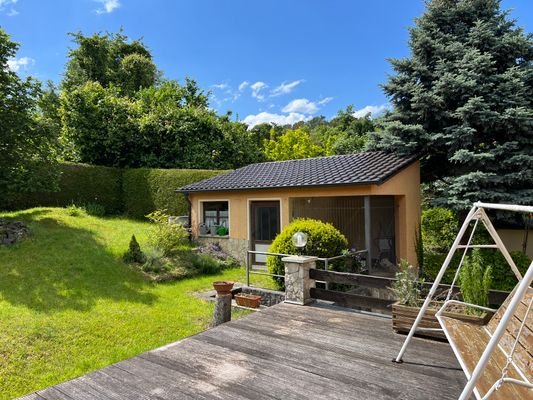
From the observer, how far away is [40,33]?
1738 centimetres

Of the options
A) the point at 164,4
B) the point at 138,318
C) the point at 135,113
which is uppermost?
the point at 164,4

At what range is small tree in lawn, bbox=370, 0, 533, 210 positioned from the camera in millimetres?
9922

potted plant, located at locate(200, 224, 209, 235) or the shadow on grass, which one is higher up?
potted plant, located at locate(200, 224, 209, 235)

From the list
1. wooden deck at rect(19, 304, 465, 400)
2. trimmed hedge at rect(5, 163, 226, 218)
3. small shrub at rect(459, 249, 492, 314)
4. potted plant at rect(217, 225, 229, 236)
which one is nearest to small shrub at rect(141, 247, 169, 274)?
potted plant at rect(217, 225, 229, 236)

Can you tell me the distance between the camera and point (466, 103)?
34.1ft

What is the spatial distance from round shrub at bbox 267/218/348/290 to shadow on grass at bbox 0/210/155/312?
309 centimetres

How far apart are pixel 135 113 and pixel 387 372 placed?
21.3 m

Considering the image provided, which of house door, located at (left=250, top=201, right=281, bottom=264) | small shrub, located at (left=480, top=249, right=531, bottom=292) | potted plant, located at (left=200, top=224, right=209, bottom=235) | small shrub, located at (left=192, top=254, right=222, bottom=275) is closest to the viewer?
small shrub, located at (left=480, top=249, right=531, bottom=292)

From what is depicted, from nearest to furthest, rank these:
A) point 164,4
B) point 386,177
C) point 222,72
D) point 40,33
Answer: point 386,177 → point 164,4 → point 40,33 → point 222,72

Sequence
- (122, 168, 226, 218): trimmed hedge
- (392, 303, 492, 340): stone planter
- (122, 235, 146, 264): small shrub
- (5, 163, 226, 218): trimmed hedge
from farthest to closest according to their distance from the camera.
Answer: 1. (122, 168, 226, 218): trimmed hedge
2. (5, 163, 226, 218): trimmed hedge
3. (122, 235, 146, 264): small shrub
4. (392, 303, 492, 340): stone planter

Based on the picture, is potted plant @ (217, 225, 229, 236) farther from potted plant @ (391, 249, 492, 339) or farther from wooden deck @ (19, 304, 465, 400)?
potted plant @ (391, 249, 492, 339)

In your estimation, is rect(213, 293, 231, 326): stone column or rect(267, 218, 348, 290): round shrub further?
rect(267, 218, 348, 290): round shrub

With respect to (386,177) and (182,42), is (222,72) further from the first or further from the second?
(386,177)

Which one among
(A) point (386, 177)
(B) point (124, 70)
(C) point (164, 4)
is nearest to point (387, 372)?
(A) point (386, 177)
